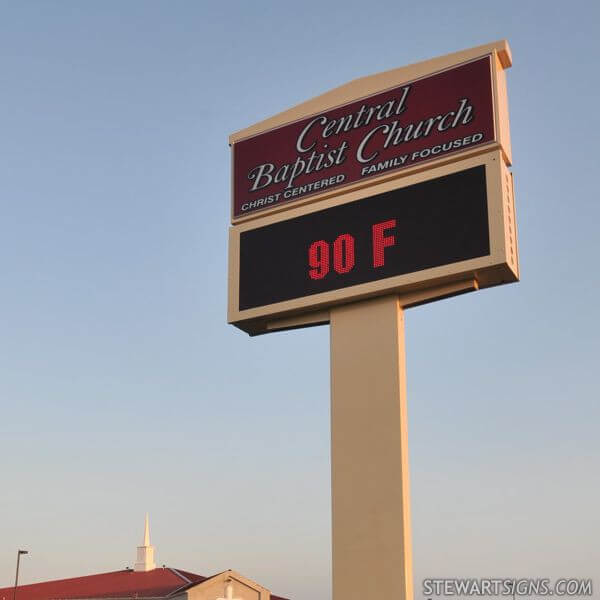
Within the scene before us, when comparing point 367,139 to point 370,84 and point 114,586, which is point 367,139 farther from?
point 114,586

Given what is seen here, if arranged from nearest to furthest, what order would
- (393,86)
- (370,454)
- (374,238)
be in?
(370,454)
(374,238)
(393,86)

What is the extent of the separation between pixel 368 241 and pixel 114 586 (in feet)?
99.4

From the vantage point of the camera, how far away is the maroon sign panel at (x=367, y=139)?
24.5 meters

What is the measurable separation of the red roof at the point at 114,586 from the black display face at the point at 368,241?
2413cm

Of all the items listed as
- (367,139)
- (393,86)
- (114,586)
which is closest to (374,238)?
(367,139)

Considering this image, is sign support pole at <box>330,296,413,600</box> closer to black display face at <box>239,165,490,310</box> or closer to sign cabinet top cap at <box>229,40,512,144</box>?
black display face at <box>239,165,490,310</box>

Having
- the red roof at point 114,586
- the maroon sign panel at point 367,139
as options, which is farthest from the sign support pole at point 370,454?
the red roof at point 114,586

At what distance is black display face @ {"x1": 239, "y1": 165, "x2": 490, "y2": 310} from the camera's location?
23508mm

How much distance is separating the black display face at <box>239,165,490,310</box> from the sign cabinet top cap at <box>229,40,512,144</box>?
301 centimetres

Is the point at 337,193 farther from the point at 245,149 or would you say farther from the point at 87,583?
the point at 87,583

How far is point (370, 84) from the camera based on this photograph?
26.6 m

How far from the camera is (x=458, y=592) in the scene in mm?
26391

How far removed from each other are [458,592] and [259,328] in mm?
8412

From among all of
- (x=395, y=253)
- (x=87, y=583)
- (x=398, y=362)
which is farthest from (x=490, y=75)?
(x=87, y=583)
